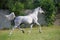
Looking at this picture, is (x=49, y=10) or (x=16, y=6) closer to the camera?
(x=16, y=6)

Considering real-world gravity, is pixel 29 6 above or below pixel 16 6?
below

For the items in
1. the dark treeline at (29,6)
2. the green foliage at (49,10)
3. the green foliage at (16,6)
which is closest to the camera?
the green foliage at (16,6)

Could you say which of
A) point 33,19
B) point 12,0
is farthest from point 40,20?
point 33,19

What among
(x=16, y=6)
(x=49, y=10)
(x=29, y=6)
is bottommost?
(x=49, y=10)

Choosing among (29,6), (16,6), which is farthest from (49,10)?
(16,6)

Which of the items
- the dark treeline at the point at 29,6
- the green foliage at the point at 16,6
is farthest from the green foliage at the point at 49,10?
the green foliage at the point at 16,6

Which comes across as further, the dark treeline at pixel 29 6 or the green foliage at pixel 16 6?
the dark treeline at pixel 29 6

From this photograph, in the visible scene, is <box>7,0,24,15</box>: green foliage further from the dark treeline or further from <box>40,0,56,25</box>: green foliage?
<box>40,0,56,25</box>: green foliage

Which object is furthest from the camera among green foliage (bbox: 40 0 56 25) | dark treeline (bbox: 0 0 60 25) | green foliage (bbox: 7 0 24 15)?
green foliage (bbox: 40 0 56 25)

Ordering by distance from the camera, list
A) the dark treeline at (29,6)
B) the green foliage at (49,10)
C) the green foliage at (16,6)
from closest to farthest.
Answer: the green foliage at (16,6) → the dark treeline at (29,6) → the green foliage at (49,10)

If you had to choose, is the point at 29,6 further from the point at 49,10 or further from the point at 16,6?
the point at 49,10

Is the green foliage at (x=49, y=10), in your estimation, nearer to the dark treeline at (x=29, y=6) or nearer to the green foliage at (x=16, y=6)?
the dark treeline at (x=29, y=6)

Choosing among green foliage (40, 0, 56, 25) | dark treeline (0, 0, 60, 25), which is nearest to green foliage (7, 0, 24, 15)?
dark treeline (0, 0, 60, 25)

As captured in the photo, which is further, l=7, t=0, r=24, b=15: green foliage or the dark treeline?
the dark treeline
